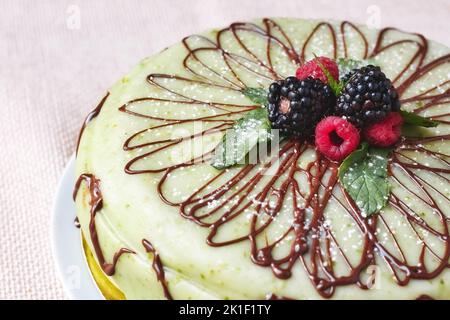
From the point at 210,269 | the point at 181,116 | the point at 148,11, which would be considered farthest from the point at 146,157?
the point at 148,11

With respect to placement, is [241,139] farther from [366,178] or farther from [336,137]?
[366,178]

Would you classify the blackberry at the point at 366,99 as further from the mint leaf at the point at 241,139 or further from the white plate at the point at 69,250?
the white plate at the point at 69,250

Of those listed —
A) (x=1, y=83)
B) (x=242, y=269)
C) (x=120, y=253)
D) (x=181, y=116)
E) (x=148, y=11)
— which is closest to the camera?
(x=242, y=269)

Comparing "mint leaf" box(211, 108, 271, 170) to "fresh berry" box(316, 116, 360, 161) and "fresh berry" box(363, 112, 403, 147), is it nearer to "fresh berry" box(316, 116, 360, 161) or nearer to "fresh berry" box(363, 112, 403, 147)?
"fresh berry" box(316, 116, 360, 161)

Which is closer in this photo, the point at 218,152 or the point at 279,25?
the point at 218,152

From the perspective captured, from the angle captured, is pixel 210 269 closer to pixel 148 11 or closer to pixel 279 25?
pixel 279 25

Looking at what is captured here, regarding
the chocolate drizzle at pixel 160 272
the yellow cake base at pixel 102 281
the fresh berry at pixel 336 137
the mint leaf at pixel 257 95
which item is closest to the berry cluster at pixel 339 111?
the fresh berry at pixel 336 137

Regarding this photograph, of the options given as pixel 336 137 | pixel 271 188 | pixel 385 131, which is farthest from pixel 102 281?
pixel 385 131

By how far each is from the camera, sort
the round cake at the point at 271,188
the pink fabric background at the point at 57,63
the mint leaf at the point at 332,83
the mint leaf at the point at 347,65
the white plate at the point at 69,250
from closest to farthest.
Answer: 1. the round cake at the point at 271,188
2. the mint leaf at the point at 332,83
3. the white plate at the point at 69,250
4. the mint leaf at the point at 347,65
5. the pink fabric background at the point at 57,63
